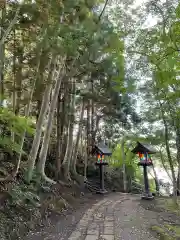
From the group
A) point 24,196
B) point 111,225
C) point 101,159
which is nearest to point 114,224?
point 111,225

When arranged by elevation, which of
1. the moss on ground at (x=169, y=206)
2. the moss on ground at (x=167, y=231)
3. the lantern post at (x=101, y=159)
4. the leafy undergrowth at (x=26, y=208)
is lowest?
the moss on ground at (x=169, y=206)

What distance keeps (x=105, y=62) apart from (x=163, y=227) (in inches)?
272

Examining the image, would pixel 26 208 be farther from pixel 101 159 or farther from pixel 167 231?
pixel 101 159

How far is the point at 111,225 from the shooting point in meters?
5.95

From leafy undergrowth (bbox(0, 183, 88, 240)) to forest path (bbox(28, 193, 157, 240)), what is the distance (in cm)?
46

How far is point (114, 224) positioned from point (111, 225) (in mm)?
142

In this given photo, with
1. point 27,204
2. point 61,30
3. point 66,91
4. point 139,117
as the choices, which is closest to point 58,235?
point 27,204

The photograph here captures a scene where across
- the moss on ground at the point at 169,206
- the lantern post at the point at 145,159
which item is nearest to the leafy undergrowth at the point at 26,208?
the moss on ground at the point at 169,206

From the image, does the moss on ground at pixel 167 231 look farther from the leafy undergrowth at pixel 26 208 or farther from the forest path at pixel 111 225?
the leafy undergrowth at pixel 26 208

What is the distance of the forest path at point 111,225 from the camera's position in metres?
5.06

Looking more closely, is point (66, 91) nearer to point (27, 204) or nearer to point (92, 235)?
point (27, 204)

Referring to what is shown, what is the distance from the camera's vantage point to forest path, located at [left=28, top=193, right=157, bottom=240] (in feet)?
16.6

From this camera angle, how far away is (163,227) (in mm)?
5895

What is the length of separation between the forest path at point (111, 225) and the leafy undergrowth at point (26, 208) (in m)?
0.46
